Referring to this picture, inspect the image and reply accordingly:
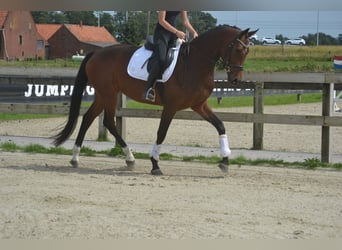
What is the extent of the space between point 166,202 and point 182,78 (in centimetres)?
254

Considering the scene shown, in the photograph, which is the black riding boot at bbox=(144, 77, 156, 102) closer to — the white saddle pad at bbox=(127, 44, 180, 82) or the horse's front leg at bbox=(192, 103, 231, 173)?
the white saddle pad at bbox=(127, 44, 180, 82)

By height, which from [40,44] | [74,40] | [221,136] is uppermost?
[74,40]

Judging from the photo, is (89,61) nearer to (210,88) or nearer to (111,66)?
(111,66)

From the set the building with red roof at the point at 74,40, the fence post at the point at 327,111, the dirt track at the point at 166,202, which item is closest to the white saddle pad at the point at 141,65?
the dirt track at the point at 166,202

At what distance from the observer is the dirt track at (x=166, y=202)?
462 cm

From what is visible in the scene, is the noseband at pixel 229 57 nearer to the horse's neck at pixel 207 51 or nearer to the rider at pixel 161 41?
the horse's neck at pixel 207 51

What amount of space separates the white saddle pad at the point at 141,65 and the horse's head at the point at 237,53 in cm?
77

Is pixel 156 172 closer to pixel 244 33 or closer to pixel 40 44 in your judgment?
pixel 244 33

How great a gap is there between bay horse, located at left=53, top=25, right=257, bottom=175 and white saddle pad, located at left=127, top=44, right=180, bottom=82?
0.20 feet

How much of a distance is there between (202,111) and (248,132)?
561 centimetres

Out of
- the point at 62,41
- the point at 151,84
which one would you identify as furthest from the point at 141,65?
the point at 62,41

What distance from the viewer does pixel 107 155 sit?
966 centimetres

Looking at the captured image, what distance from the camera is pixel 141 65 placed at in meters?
8.16

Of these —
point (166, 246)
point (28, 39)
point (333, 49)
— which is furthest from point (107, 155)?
point (333, 49)
